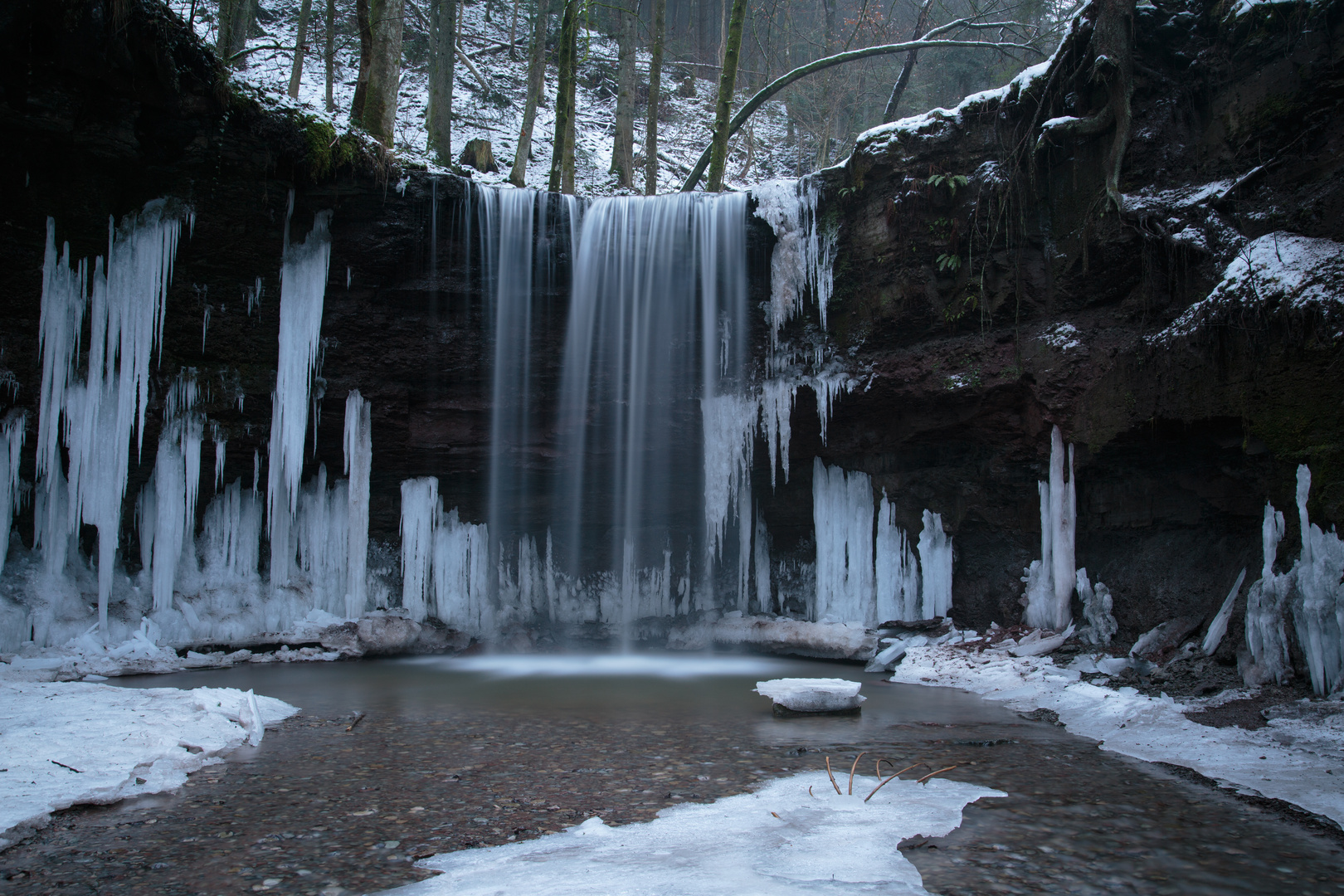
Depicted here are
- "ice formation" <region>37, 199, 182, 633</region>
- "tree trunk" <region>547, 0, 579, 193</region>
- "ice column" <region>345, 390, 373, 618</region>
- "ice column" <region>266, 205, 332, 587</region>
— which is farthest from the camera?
"tree trunk" <region>547, 0, 579, 193</region>

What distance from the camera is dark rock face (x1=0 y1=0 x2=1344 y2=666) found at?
853cm

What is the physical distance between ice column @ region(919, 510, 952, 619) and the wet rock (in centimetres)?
851

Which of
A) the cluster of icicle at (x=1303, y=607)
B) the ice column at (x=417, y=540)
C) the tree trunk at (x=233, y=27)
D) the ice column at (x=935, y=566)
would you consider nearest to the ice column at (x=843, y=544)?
the ice column at (x=935, y=566)

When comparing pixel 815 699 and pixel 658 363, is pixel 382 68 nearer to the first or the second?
pixel 658 363

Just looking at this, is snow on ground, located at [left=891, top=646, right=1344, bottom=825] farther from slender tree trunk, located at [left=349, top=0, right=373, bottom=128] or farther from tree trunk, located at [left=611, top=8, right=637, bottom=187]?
tree trunk, located at [left=611, top=8, right=637, bottom=187]

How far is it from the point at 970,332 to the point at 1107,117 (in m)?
3.22

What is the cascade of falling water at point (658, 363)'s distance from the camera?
13.0 meters

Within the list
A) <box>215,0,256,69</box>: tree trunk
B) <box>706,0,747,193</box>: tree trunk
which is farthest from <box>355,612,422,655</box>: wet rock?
<box>706,0,747,193</box>: tree trunk

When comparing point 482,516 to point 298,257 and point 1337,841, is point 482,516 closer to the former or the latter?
point 298,257

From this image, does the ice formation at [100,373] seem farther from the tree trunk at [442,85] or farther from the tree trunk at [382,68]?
the tree trunk at [442,85]

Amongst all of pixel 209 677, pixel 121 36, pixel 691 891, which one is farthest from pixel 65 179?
pixel 691 891

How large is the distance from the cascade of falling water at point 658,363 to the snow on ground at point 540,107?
8303 mm

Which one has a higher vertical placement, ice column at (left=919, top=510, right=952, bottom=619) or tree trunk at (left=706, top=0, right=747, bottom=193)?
tree trunk at (left=706, top=0, right=747, bottom=193)

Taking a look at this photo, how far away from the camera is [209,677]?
1011 cm
